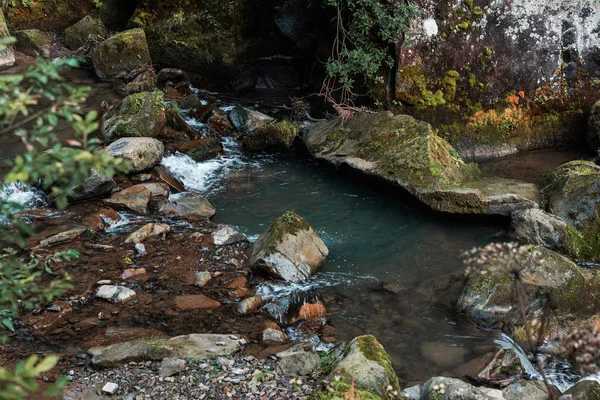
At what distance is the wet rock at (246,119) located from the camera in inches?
451

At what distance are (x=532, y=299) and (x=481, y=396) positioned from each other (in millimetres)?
1899

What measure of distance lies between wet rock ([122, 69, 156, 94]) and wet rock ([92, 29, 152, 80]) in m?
0.43

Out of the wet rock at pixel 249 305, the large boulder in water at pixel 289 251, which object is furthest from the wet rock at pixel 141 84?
the wet rock at pixel 249 305

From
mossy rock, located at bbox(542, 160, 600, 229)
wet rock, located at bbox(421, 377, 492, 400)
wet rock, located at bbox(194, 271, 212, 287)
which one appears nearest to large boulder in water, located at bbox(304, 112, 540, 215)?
mossy rock, located at bbox(542, 160, 600, 229)

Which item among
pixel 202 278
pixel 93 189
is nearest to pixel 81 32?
pixel 93 189

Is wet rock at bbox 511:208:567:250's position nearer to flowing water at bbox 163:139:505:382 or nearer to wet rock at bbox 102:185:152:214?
flowing water at bbox 163:139:505:382

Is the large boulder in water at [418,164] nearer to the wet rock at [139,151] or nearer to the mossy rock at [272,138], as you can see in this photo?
the mossy rock at [272,138]

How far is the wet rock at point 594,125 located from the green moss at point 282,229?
5995mm

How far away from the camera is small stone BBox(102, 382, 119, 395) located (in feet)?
15.8

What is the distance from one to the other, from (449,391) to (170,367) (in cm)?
242

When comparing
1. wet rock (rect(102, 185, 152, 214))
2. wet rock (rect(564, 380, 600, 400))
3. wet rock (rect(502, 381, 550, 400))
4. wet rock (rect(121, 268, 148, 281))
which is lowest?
wet rock (rect(502, 381, 550, 400))

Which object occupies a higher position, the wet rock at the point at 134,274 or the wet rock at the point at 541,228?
the wet rock at the point at 541,228

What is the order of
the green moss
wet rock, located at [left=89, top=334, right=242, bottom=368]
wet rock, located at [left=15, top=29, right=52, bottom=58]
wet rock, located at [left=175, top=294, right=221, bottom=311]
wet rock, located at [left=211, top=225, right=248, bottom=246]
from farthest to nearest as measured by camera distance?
wet rock, located at [left=15, top=29, right=52, bottom=58]
wet rock, located at [left=211, top=225, right=248, bottom=246]
the green moss
wet rock, located at [left=175, top=294, right=221, bottom=311]
wet rock, located at [left=89, top=334, right=242, bottom=368]

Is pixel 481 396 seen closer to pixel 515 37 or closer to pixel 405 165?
pixel 405 165
